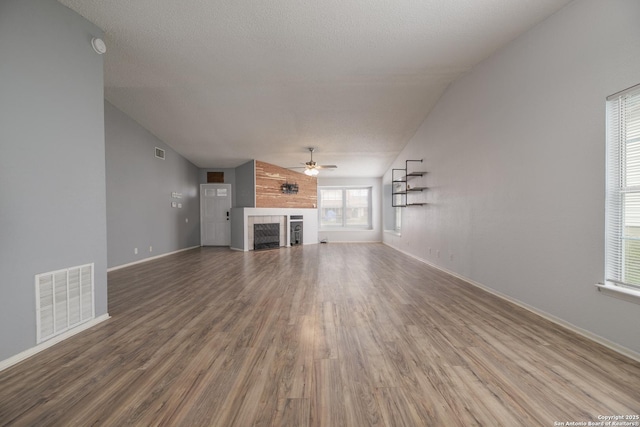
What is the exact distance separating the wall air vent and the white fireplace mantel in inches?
209

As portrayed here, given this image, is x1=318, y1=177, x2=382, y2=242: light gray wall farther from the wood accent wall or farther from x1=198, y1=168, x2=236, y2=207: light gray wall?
x1=198, y1=168, x2=236, y2=207: light gray wall

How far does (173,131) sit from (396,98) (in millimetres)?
5039

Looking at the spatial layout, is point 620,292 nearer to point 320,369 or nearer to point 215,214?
point 320,369

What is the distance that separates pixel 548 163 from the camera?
273cm

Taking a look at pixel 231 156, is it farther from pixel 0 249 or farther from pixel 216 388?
pixel 216 388

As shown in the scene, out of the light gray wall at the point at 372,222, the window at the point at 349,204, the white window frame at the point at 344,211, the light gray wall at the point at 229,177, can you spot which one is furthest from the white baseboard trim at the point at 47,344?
the window at the point at 349,204

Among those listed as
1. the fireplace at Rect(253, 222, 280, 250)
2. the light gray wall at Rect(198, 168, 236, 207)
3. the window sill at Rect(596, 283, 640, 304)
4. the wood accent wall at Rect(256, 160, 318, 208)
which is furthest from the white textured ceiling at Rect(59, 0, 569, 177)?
the fireplace at Rect(253, 222, 280, 250)

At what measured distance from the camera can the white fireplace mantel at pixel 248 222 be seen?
7961mm

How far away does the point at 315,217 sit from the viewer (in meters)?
10.3

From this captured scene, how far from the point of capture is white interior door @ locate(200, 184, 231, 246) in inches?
355

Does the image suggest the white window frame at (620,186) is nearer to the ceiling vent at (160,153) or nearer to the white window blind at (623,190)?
the white window blind at (623,190)

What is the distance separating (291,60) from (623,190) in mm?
3772

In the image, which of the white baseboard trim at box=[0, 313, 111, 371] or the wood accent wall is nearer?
the white baseboard trim at box=[0, 313, 111, 371]

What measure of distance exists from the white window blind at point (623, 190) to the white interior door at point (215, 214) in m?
8.69
